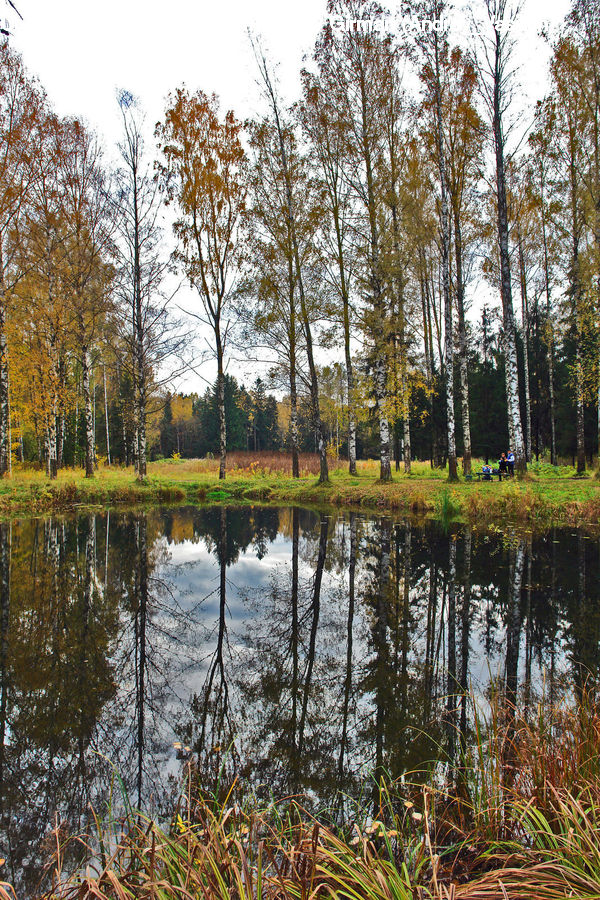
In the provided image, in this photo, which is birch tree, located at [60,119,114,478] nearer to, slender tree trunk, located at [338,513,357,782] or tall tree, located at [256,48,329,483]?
tall tree, located at [256,48,329,483]

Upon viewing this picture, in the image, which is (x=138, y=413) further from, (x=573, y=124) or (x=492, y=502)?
(x=573, y=124)

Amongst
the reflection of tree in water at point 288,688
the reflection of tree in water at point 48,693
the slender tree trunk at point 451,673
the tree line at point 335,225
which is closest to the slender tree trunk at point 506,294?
the tree line at point 335,225

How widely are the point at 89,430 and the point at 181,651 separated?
54.2 feet

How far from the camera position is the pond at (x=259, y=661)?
100 inches

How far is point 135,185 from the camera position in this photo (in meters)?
18.3

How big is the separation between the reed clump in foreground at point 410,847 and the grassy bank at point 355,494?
328 inches

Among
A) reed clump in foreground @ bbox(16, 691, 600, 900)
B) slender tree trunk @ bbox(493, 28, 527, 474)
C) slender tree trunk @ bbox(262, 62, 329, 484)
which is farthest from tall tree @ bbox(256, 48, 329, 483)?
reed clump in foreground @ bbox(16, 691, 600, 900)

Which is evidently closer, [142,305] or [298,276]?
[298,276]

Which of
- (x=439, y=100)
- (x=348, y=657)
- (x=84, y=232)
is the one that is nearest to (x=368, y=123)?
(x=439, y=100)

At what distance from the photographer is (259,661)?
13.3 ft

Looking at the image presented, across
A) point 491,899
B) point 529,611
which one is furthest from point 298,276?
point 491,899

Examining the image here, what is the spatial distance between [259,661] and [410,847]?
7.67 feet

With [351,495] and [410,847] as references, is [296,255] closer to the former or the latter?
[351,495]

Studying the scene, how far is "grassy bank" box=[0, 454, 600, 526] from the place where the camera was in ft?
33.7
